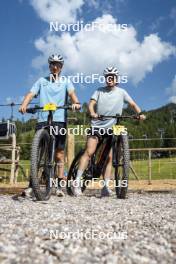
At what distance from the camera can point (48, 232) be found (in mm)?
2213

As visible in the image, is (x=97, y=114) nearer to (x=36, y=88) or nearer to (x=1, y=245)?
(x=36, y=88)

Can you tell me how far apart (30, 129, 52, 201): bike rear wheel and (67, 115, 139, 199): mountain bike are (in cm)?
62

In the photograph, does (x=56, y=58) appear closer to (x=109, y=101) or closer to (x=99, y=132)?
(x=109, y=101)

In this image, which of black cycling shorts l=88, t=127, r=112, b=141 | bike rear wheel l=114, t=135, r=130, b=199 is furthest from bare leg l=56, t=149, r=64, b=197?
bike rear wheel l=114, t=135, r=130, b=199

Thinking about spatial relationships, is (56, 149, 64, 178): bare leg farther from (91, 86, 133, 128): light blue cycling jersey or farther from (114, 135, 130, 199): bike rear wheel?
(114, 135, 130, 199): bike rear wheel

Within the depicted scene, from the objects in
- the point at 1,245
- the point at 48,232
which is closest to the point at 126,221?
the point at 48,232

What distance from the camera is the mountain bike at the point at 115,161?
15.6 feet

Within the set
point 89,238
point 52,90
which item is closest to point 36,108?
point 52,90

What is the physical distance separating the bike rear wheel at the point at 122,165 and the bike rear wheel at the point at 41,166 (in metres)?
0.82

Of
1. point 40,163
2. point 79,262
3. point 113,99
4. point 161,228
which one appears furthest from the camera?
point 113,99

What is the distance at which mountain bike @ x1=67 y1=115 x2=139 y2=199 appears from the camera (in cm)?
475

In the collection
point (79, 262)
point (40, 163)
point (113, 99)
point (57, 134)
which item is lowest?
point (79, 262)

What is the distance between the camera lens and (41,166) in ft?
15.1

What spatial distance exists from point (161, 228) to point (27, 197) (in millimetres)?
2610
